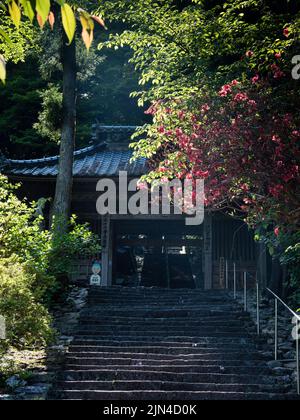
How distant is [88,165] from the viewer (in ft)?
58.6

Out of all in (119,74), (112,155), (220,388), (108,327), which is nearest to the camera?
(220,388)

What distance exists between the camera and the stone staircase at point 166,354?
8266 millimetres

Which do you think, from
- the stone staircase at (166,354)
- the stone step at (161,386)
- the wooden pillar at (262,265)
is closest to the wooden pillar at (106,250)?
the stone staircase at (166,354)

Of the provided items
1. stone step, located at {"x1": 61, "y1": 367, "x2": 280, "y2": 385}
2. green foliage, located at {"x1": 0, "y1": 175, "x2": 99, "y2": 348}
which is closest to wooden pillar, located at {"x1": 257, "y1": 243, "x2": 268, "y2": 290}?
green foliage, located at {"x1": 0, "y1": 175, "x2": 99, "y2": 348}

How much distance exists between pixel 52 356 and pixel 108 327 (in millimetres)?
2148

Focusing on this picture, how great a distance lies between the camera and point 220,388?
27.5ft

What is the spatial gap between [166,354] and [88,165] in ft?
30.5

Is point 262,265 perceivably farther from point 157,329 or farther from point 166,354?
point 166,354

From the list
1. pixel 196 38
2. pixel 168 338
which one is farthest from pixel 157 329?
pixel 196 38

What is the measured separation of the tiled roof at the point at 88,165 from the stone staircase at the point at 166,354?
15.0ft

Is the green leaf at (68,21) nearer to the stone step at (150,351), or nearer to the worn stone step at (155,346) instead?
the stone step at (150,351)

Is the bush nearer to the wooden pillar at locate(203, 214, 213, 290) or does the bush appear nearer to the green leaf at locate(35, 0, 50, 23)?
the green leaf at locate(35, 0, 50, 23)

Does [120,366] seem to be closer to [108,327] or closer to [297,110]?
[108,327]
